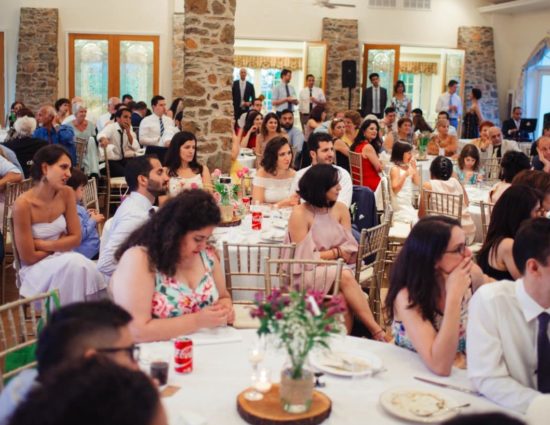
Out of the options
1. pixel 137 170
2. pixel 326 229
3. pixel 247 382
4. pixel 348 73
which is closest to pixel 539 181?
pixel 326 229

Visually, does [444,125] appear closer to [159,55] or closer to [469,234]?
[469,234]

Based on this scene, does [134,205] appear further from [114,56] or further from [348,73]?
[348,73]

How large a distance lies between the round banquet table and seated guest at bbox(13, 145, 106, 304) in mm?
1678

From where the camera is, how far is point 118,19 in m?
15.1

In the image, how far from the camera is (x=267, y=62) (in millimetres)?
16609

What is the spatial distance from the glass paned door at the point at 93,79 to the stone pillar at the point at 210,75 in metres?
7.65

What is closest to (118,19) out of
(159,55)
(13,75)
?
(159,55)

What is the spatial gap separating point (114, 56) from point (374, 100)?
18.2ft

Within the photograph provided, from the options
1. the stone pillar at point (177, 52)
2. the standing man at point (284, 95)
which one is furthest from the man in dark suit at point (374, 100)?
the stone pillar at point (177, 52)

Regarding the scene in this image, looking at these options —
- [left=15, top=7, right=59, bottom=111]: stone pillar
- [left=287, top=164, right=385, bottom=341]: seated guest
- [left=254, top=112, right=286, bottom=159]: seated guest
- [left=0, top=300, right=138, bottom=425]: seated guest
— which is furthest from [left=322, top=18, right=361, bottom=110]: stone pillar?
[left=0, top=300, right=138, bottom=425]: seated guest

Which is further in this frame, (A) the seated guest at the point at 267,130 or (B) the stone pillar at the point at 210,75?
(A) the seated guest at the point at 267,130

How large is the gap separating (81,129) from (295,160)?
2.93 metres

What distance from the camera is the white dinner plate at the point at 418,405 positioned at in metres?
2.24

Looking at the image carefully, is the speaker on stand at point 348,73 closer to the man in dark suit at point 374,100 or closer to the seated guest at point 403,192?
the man in dark suit at point 374,100
